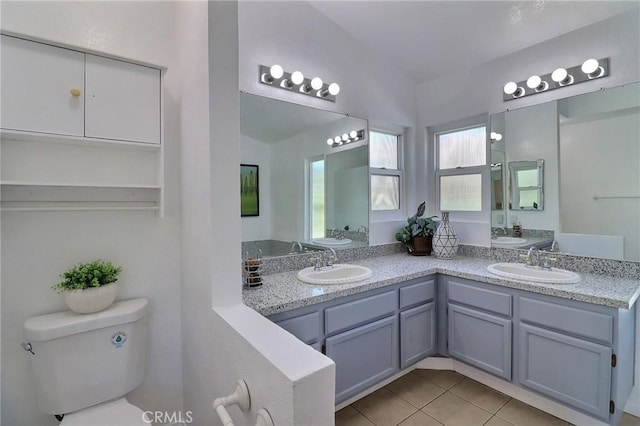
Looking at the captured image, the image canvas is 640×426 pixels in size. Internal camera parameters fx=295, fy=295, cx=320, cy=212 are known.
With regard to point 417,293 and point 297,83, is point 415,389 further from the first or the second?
point 297,83

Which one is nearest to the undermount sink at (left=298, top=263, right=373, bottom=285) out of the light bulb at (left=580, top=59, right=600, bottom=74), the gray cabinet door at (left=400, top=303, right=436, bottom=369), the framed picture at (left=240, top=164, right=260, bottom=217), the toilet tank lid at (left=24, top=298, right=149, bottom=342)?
the gray cabinet door at (left=400, top=303, right=436, bottom=369)

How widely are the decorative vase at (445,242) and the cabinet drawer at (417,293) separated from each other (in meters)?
0.39

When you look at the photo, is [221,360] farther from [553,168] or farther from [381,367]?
[553,168]

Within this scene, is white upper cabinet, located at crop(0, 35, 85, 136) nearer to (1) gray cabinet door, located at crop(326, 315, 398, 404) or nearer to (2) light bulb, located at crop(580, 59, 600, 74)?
(1) gray cabinet door, located at crop(326, 315, 398, 404)

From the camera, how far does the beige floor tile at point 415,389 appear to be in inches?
76.7

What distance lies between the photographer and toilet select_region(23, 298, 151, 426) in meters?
1.21

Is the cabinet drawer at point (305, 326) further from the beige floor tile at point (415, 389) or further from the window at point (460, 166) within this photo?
the window at point (460, 166)

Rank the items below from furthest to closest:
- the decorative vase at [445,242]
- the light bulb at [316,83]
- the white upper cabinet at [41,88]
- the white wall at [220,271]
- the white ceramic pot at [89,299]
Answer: the decorative vase at [445,242]
the light bulb at [316,83]
the white ceramic pot at [89,299]
the white upper cabinet at [41,88]
the white wall at [220,271]

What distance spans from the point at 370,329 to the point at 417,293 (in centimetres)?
50

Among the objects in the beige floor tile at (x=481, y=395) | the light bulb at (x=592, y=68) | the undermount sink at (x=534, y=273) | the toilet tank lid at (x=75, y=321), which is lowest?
the beige floor tile at (x=481, y=395)

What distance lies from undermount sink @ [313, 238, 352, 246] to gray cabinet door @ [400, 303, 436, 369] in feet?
2.33

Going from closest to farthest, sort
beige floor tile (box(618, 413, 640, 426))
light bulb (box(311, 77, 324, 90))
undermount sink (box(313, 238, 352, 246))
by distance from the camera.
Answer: beige floor tile (box(618, 413, 640, 426)) < light bulb (box(311, 77, 324, 90)) < undermount sink (box(313, 238, 352, 246))

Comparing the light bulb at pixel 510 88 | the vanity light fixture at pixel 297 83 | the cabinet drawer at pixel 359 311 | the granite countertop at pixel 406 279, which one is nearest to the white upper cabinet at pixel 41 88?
the vanity light fixture at pixel 297 83

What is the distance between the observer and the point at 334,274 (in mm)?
2104
